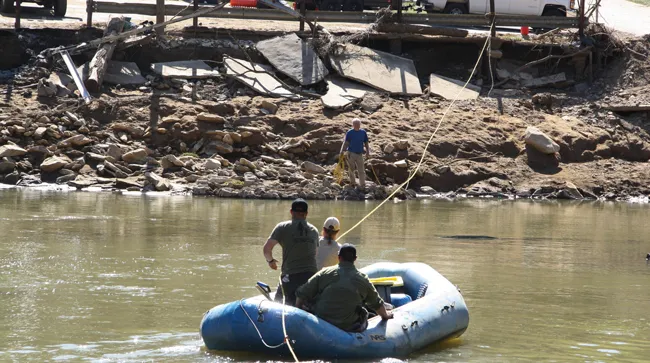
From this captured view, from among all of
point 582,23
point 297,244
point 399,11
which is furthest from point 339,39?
point 297,244

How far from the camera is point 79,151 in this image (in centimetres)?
2161

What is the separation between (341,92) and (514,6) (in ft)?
32.8

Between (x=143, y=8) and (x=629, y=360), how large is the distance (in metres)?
19.9

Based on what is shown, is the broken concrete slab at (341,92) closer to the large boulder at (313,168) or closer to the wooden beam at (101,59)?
the large boulder at (313,168)

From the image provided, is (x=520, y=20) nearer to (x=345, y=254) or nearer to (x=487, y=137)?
(x=487, y=137)

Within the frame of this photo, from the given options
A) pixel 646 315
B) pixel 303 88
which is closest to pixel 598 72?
pixel 303 88

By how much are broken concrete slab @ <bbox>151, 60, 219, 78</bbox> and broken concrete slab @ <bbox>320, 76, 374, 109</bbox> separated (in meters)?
2.78

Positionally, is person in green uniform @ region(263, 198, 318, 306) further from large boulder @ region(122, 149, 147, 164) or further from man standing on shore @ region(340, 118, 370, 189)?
large boulder @ region(122, 149, 147, 164)

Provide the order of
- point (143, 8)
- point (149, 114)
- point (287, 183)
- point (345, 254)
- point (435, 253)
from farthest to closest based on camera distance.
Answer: point (143, 8)
point (149, 114)
point (287, 183)
point (435, 253)
point (345, 254)

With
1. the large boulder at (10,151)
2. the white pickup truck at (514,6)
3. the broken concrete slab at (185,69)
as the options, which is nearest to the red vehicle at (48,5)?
the broken concrete slab at (185,69)

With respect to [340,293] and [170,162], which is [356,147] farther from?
[340,293]

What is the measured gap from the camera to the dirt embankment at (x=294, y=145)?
21.1 m

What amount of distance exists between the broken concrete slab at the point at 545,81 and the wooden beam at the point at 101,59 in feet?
33.7

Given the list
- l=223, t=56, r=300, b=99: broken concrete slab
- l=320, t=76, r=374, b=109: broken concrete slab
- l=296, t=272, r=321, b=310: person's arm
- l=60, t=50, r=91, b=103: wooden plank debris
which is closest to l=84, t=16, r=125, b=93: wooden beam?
l=60, t=50, r=91, b=103: wooden plank debris
